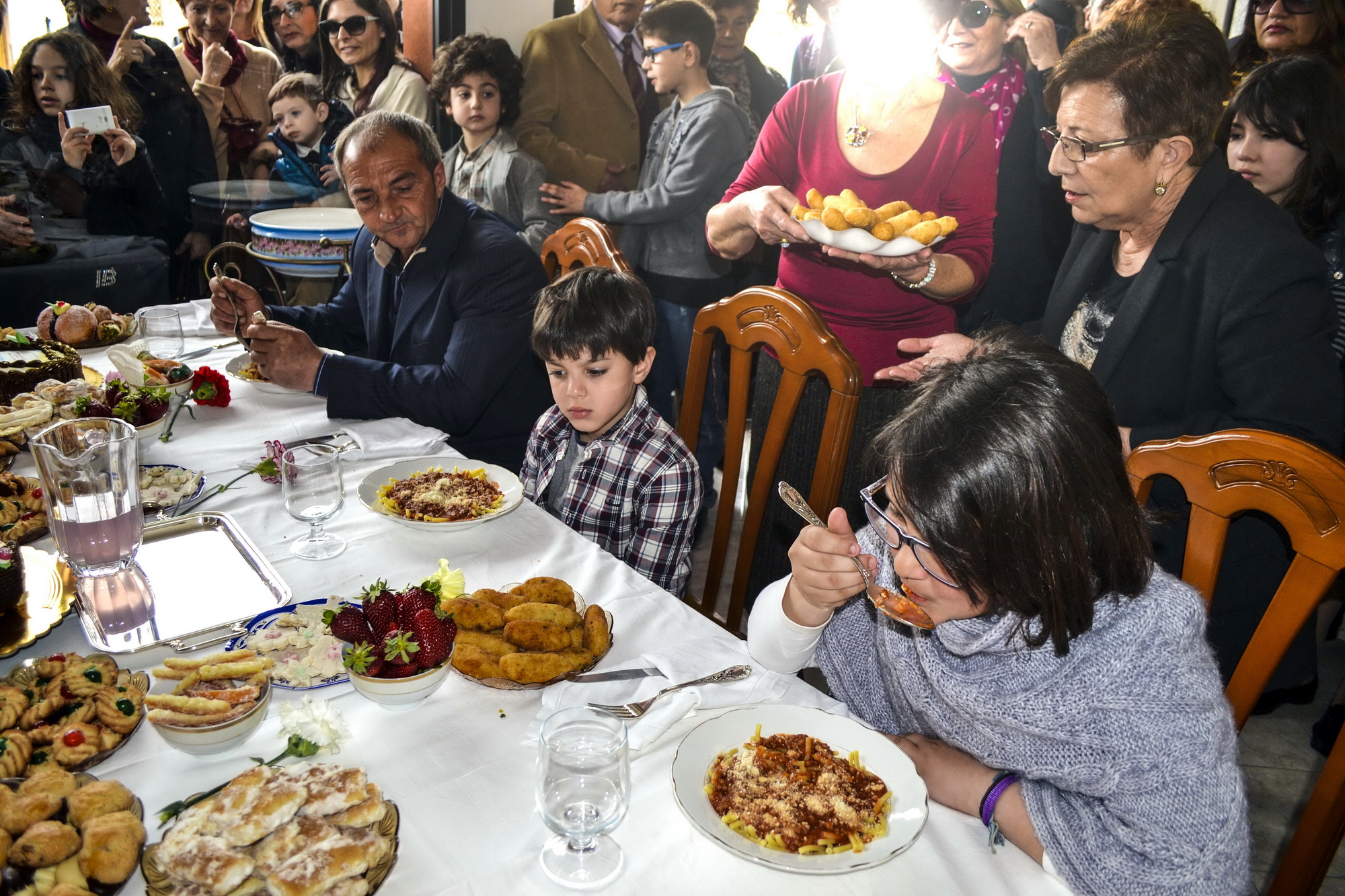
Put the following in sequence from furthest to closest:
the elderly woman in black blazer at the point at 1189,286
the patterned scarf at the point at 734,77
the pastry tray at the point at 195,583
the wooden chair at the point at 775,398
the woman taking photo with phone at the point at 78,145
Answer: the patterned scarf at the point at 734,77, the woman taking photo with phone at the point at 78,145, the wooden chair at the point at 775,398, the elderly woman in black blazer at the point at 1189,286, the pastry tray at the point at 195,583

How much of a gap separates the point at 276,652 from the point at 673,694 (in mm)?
530

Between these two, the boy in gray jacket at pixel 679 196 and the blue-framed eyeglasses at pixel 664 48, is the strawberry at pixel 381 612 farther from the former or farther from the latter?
the blue-framed eyeglasses at pixel 664 48

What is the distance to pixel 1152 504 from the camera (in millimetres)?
1534

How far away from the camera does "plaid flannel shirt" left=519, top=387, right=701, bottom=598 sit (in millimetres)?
1791

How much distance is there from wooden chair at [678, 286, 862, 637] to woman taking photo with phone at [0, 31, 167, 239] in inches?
127

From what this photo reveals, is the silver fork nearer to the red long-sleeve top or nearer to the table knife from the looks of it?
the table knife

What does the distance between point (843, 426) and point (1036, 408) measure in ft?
2.51

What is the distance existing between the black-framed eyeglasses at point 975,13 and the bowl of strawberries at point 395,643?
234 centimetres

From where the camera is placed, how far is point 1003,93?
8.91ft

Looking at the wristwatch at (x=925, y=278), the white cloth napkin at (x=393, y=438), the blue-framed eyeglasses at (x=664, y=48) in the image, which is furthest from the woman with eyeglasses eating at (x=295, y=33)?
the wristwatch at (x=925, y=278)

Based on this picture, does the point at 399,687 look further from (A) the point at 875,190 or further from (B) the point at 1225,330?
(A) the point at 875,190

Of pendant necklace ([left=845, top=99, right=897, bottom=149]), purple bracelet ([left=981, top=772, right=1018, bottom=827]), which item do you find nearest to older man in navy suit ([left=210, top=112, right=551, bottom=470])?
pendant necklace ([left=845, top=99, right=897, bottom=149])

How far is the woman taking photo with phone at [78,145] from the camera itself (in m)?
3.70

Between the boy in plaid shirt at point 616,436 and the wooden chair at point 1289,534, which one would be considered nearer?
the wooden chair at point 1289,534
